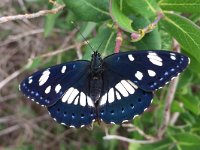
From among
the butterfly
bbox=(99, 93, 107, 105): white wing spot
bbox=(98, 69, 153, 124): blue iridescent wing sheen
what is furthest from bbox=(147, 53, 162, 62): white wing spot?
bbox=(99, 93, 107, 105): white wing spot

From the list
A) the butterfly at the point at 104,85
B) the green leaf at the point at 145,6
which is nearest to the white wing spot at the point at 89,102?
the butterfly at the point at 104,85

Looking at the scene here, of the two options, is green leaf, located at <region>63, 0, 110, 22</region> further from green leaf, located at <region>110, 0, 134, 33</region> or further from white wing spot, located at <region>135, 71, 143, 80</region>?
white wing spot, located at <region>135, 71, 143, 80</region>

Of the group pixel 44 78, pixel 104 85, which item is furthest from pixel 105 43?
pixel 44 78

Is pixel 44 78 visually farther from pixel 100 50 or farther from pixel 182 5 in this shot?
pixel 182 5

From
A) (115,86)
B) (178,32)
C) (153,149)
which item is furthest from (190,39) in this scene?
(153,149)

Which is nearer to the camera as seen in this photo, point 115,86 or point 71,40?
point 115,86

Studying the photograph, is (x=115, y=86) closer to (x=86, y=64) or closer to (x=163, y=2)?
(x=86, y=64)

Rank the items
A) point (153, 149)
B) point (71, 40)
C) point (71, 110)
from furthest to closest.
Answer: point (71, 40)
point (153, 149)
point (71, 110)
